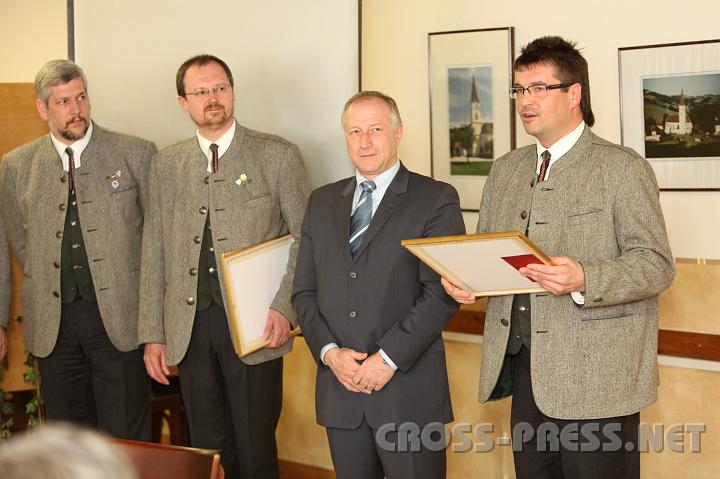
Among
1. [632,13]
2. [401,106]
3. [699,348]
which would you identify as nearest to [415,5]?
[401,106]

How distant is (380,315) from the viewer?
2.91m

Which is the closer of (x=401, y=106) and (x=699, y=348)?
(x=699, y=348)

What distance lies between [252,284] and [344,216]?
55 cm

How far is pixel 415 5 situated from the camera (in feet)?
14.5

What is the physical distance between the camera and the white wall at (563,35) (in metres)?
3.66

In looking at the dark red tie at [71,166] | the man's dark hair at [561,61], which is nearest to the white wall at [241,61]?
the dark red tie at [71,166]

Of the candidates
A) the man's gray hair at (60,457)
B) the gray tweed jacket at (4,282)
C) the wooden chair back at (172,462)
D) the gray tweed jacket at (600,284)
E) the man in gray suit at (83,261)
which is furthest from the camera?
the gray tweed jacket at (4,282)

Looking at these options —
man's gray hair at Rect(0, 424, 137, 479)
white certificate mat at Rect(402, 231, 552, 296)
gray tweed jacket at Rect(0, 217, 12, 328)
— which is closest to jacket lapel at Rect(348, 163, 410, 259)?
white certificate mat at Rect(402, 231, 552, 296)

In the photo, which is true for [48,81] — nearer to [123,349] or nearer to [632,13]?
[123,349]

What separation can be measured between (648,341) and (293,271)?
129cm

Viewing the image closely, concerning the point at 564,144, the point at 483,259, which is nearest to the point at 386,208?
the point at 483,259

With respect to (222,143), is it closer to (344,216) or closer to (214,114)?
(214,114)

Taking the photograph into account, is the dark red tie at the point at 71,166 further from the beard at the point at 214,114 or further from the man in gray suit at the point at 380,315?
the man in gray suit at the point at 380,315

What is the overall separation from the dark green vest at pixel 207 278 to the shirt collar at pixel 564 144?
1.28m
